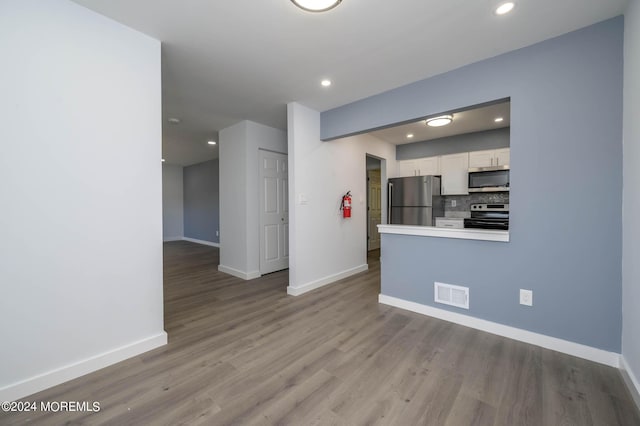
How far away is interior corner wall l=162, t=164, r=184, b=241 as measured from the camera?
8297mm

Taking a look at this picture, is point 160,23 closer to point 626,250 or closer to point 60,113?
point 60,113

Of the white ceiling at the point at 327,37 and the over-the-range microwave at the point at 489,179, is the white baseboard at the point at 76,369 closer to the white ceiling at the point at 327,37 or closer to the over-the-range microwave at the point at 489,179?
the white ceiling at the point at 327,37

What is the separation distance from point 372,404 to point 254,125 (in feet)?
13.1

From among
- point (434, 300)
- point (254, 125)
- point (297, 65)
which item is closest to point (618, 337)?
point (434, 300)

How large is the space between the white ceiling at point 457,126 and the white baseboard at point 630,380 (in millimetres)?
2938

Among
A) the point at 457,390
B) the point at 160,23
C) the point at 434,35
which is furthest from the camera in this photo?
the point at 434,35

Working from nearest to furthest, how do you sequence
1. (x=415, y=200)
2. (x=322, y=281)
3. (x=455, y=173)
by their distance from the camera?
(x=322, y=281) < (x=455, y=173) < (x=415, y=200)

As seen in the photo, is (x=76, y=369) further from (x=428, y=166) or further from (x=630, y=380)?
(x=428, y=166)

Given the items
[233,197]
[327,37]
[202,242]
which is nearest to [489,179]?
[327,37]

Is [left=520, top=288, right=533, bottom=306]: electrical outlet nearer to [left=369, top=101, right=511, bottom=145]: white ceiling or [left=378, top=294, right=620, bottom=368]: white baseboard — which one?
[left=378, top=294, right=620, bottom=368]: white baseboard

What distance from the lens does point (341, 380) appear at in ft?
5.59

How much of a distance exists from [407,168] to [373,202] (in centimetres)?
153

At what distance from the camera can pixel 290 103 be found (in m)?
3.35

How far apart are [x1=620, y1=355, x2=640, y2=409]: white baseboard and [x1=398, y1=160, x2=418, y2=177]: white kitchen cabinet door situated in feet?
13.2
